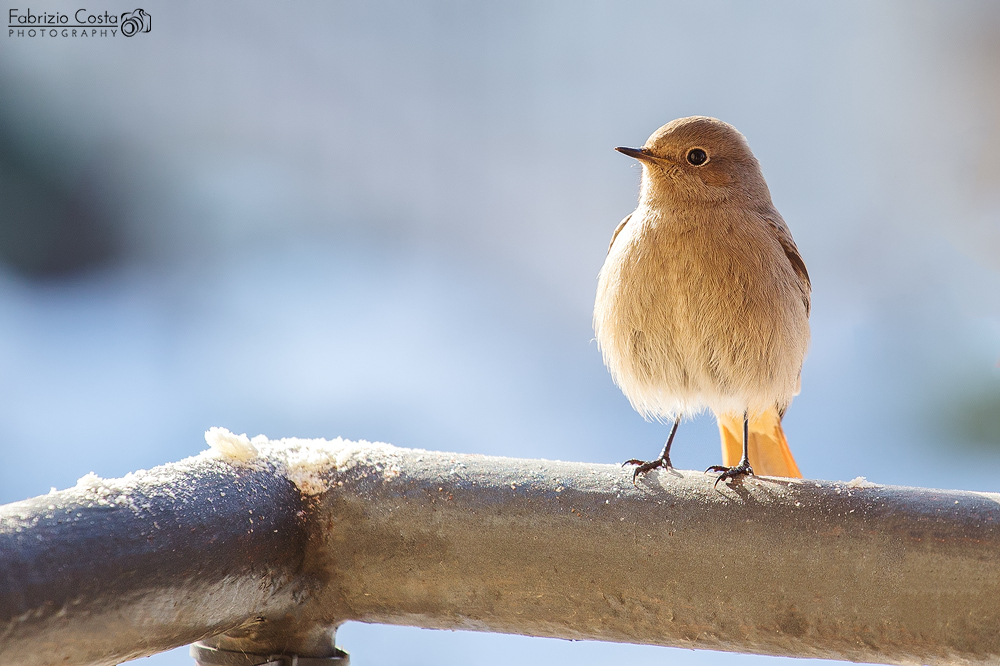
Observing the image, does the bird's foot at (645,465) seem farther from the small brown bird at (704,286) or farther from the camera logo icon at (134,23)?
the camera logo icon at (134,23)

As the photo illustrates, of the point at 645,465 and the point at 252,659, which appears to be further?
the point at 645,465

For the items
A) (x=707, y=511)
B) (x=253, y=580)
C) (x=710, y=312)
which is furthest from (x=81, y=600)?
(x=710, y=312)

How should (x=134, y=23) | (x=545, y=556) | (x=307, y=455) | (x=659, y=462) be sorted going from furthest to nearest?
(x=134, y=23), (x=659, y=462), (x=307, y=455), (x=545, y=556)

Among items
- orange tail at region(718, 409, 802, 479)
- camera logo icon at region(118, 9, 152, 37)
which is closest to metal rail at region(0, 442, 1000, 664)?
orange tail at region(718, 409, 802, 479)

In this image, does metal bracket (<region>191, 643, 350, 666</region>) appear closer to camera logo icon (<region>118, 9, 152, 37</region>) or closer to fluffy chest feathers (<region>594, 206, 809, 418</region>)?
fluffy chest feathers (<region>594, 206, 809, 418</region>)

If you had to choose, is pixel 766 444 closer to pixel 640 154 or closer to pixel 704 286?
pixel 704 286

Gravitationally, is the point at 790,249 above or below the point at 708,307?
above

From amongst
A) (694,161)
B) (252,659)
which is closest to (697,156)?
(694,161)
